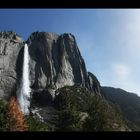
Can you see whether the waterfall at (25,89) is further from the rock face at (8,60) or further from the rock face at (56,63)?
the rock face at (8,60)

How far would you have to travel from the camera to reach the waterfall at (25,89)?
114688 millimetres

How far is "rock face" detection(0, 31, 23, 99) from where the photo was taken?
12244 cm

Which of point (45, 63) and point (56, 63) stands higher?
point (56, 63)

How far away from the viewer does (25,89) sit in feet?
406

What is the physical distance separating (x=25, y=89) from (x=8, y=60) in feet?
47.5

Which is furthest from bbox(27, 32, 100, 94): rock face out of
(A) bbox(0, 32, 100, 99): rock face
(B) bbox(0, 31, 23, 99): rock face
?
(B) bbox(0, 31, 23, 99): rock face

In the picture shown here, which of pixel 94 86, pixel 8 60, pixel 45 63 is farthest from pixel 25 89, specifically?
pixel 94 86

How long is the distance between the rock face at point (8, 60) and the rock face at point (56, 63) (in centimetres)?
741

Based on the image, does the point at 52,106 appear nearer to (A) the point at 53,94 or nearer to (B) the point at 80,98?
(A) the point at 53,94

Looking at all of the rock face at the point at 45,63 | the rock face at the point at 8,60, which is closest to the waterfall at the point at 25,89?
the rock face at the point at 45,63

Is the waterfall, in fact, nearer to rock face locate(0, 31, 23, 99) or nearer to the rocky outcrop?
rock face locate(0, 31, 23, 99)

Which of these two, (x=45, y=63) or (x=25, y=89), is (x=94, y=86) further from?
(x=25, y=89)
